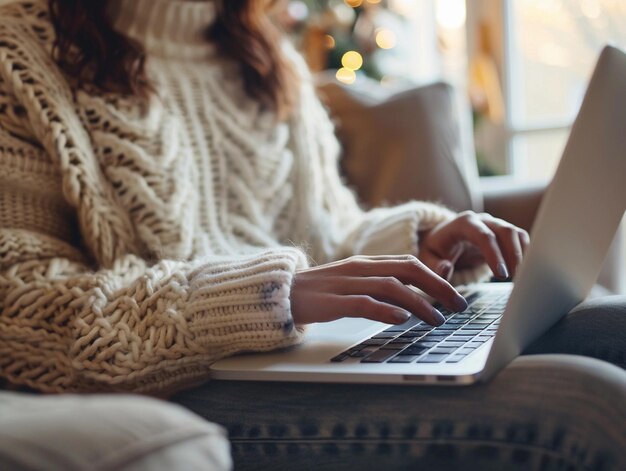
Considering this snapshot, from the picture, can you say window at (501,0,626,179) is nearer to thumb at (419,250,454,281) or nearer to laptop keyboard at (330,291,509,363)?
thumb at (419,250,454,281)

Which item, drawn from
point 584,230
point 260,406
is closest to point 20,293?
point 260,406

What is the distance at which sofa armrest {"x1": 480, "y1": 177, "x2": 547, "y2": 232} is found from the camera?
1.42 meters

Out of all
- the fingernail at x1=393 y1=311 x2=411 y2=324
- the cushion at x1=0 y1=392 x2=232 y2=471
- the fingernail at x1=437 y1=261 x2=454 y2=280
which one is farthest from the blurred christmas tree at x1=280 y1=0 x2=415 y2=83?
the cushion at x1=0 y1=392 x2=232 y2=471

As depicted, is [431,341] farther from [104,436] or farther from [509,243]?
[104,436]

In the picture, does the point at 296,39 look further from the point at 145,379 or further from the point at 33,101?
the point at 145,379

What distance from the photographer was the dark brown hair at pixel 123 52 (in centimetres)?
101

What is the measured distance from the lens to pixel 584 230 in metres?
0.72

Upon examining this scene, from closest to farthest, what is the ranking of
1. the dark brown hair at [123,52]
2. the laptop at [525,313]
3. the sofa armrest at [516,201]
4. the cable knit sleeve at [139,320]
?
the laptop at [525,313] < the cable knit sleeve at [139,320] < the dark brown hair at [123,52] < the sofa armrest at [516,201]

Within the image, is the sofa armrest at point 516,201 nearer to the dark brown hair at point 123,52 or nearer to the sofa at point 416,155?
the sofa at point 416,155

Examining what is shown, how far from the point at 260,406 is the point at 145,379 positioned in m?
0.14

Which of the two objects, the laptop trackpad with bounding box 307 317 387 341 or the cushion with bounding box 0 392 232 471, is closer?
the cushion with bounding box 0 392 232 471

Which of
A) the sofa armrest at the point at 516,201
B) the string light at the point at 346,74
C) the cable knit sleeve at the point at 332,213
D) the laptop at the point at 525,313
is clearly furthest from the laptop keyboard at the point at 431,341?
the string light at the point at 346,74

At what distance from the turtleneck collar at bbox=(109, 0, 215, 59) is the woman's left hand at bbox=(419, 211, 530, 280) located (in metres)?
0.48

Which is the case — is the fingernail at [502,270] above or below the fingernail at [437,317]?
below
